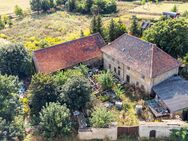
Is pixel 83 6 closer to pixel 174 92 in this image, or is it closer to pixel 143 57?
pixel 143 57

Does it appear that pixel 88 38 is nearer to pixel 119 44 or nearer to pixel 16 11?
pixel 119 44

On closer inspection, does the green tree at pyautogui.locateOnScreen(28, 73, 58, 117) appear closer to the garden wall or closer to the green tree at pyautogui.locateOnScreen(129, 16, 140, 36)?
the garden wall

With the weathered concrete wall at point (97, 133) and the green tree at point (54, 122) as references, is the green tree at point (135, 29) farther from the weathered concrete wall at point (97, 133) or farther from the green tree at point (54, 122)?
the green tree at point (54, 122)

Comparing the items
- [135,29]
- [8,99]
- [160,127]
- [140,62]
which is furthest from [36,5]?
[160,127]

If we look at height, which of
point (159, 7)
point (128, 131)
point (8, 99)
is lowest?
point (128, 131)

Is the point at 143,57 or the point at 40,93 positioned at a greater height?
the point at 143,57

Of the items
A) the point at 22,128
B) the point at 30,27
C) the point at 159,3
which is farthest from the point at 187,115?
the point at 159,3
